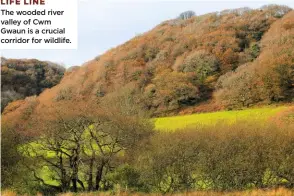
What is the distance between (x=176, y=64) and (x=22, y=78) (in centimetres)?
2477

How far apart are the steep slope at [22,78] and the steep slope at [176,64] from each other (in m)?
3.06

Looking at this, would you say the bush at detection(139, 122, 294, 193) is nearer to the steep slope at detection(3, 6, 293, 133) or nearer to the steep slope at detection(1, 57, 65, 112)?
the steep slope at detection(3, 6, 293, 133)

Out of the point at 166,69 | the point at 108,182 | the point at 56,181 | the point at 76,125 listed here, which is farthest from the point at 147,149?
the point at 166,69

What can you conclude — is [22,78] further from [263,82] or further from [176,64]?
[263,82]

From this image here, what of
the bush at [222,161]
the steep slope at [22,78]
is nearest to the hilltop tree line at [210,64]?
the steep slope at [22,78]

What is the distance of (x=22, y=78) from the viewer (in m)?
58.5

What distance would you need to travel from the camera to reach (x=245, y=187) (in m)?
18.7

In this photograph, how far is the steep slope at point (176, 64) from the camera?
52.9 meters

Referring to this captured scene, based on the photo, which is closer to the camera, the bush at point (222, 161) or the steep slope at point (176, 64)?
the bush at point (222, 161)

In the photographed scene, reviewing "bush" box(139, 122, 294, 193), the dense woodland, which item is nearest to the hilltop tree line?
the dense woodland

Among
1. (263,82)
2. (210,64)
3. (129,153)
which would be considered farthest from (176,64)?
(129,153)

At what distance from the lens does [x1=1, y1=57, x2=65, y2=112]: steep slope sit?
52.7 m

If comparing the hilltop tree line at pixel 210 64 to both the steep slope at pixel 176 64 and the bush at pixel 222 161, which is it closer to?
the steep slope at pixel 176 64

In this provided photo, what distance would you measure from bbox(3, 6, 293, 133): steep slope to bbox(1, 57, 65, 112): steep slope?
120 inches
